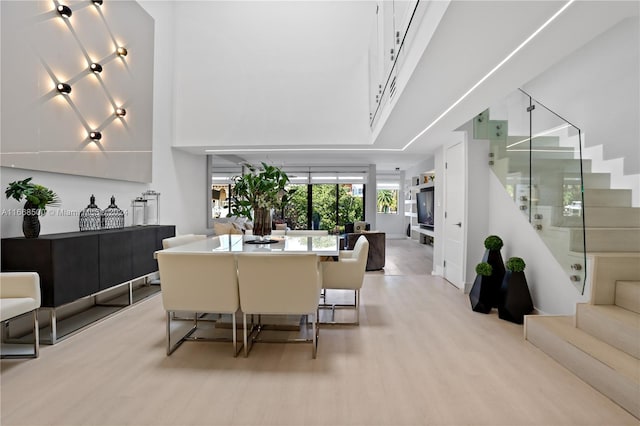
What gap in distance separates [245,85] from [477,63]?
4479 mm

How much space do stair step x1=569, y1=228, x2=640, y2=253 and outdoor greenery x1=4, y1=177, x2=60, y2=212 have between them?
477 centimetres

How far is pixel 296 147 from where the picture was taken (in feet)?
20.9

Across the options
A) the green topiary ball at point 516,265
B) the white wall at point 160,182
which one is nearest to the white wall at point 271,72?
the white wall at point 160,182

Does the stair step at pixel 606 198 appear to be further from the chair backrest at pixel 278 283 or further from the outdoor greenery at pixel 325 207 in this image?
the outdoor greenery at pixel 325 207

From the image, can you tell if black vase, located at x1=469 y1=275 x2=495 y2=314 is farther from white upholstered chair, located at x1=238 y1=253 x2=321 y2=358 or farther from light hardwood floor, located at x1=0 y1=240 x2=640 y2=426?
white upholstered chair, located at x1=238 y1=253 x2=321 y2=358

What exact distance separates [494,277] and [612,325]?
147 cm

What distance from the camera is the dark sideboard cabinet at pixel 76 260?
2.90 meters

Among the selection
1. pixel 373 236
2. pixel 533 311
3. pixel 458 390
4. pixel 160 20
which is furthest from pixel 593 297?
pixel 160 20

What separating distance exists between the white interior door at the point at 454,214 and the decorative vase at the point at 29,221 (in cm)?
499

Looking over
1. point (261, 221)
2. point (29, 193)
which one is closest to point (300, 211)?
point (261, 221)

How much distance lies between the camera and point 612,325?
246cm

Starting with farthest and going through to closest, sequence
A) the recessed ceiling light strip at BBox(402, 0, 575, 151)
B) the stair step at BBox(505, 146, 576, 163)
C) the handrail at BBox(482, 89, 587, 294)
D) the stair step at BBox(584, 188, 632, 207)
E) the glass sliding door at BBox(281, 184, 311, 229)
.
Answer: the glass sliding door at BBox(281, 184, 311, 229), the stair step at BBox(584, 188, 632, 207), the stair step at BBox(505, 146, 576, 163), the handrail at BBox(482, 89, 587, 294), the recessed ceiling light strip at BBox(402, 0, 575, 151)

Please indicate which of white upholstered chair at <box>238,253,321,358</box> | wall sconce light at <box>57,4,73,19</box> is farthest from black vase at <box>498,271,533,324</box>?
wall sconce light at <box>57,4,73,19</box>

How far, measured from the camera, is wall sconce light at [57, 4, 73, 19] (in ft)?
11.5
